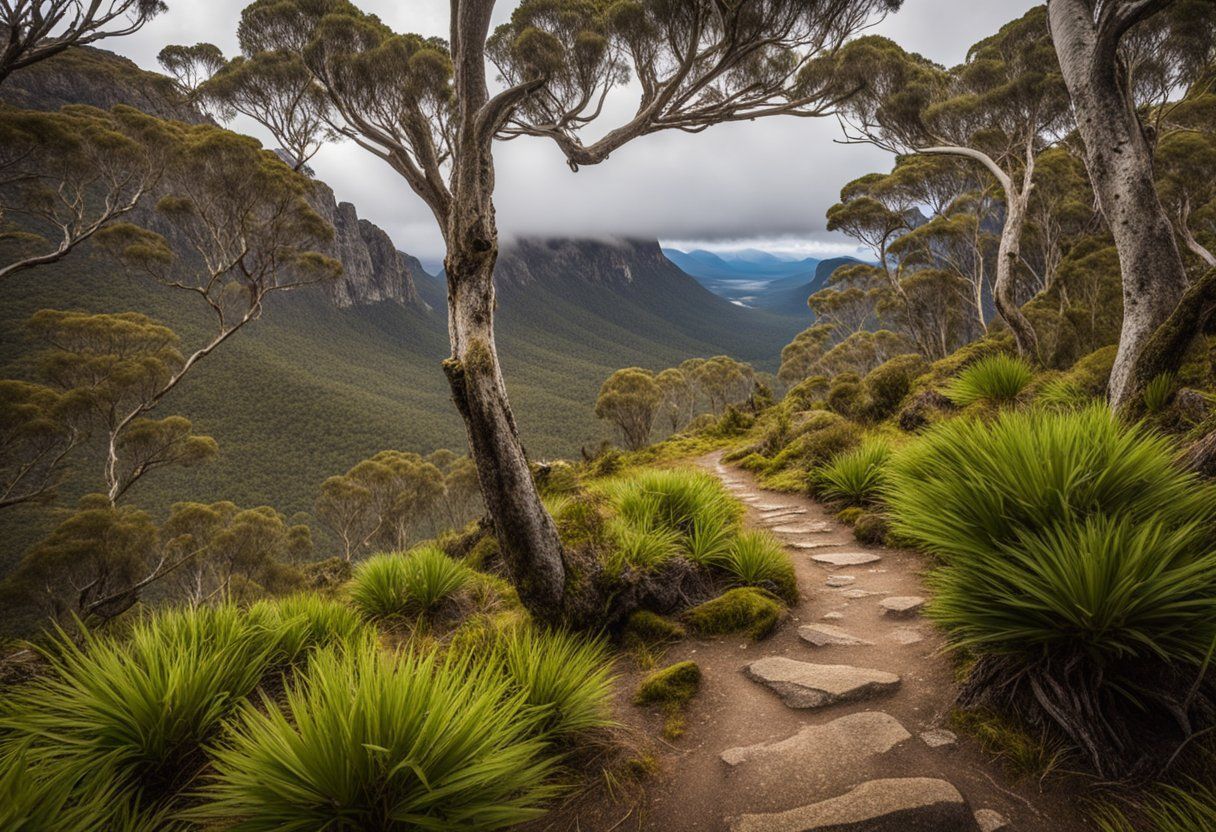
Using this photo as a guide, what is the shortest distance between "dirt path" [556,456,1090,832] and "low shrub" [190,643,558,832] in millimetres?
551

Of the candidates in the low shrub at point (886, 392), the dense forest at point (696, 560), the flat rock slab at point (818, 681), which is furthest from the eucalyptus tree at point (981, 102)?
the flat rock slab at point (818, 681)

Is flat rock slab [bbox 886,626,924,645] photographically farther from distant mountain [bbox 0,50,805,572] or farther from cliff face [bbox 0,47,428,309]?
cliff face [bbox 0,47,428,309]

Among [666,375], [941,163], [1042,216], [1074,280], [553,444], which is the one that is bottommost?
[553,444]

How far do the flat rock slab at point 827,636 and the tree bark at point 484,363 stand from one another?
1896mm

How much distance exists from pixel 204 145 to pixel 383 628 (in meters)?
17.1

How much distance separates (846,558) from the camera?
503 cm

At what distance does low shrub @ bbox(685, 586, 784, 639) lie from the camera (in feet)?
12.4

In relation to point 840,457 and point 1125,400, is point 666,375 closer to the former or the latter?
point 840,457

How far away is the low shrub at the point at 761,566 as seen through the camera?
4230mm

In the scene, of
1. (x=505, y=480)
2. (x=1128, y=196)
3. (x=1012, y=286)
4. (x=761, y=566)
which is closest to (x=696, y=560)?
(x=761, y=566)

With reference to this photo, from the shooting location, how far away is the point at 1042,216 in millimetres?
22016

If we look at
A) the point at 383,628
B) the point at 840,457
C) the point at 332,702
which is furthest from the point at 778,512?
the point at 332,702

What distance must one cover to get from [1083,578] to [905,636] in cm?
154

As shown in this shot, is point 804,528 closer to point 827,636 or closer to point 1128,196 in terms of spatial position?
point 827,636
